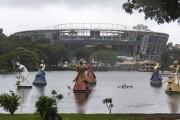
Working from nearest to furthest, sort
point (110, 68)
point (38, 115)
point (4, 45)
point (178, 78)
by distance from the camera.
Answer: point (38, 115) < point (178, 78) < point (4, 45) < point (110, 68)

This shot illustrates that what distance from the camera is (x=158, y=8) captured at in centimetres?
2109

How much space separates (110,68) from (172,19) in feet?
471

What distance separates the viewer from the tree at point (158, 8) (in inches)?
765

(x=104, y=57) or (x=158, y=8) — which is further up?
(x=158, y=8)

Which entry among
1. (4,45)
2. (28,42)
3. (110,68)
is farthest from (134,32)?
(4,45)

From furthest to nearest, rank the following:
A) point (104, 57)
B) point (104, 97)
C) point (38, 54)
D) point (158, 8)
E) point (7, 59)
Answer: point (104, 57), point (38, 54), point (7, 59), point (104, 97), point (158, 8)

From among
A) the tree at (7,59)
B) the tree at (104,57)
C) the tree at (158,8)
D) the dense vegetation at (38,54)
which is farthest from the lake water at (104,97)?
the tree at (104,57)

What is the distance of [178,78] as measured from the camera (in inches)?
1815

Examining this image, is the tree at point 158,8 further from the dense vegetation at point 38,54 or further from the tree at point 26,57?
the tree at point 26,57

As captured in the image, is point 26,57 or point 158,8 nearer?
point 158,8

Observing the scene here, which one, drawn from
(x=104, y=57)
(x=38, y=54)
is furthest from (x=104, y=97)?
(x=104, y=57)

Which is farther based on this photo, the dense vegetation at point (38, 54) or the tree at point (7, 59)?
the dense vegetation at point (38, 54)

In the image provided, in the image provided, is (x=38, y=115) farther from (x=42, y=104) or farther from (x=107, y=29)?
(x=107, y=29)

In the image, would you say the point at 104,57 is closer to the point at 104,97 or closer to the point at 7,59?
the point at 7,59
